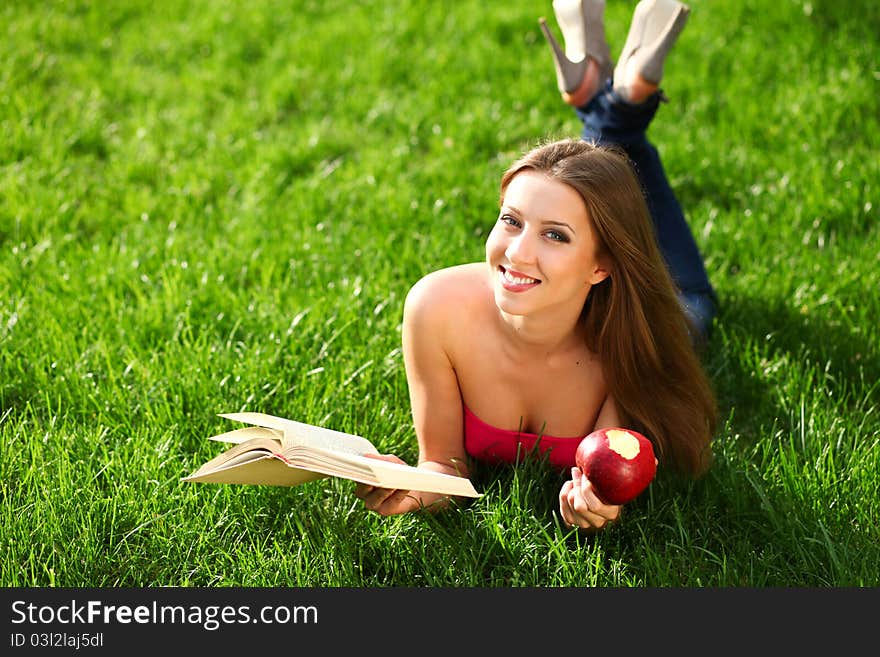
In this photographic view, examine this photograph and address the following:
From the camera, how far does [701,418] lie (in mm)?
2832

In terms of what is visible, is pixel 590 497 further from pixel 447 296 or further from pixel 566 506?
pixel 447 296

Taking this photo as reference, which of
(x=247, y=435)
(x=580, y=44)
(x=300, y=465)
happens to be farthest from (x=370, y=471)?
(x=580, y=44)

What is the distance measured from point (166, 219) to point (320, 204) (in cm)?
61

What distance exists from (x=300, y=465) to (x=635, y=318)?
0.97 m

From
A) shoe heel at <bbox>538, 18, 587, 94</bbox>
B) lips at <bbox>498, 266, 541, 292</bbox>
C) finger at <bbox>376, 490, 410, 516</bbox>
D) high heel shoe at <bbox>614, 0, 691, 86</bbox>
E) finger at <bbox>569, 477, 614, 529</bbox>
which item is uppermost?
high heel shoe at <bbox>614, 0, 691, 86</bbox>

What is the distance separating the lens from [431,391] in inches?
111

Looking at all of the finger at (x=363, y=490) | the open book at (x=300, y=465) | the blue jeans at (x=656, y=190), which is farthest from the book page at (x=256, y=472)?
the blue jeans at (x=656, y=190)

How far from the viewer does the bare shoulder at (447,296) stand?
8.92 ft

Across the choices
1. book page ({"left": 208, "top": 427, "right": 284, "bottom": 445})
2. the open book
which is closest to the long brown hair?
the open book

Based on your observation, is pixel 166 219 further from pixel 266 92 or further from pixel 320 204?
pixel 266 92

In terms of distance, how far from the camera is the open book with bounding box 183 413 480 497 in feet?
7.41

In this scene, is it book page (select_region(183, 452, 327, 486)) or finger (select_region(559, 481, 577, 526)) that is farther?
finger (select_region(559, 481, 577, 526))

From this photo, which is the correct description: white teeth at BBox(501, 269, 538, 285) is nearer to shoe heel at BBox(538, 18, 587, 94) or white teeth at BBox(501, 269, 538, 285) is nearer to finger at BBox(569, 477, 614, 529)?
finger at BBox(569, 477, 614, 529)

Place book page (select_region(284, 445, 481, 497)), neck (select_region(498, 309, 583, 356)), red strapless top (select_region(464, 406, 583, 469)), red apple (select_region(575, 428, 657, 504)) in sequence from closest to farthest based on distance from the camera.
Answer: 1. book page (select_region(284, 445, 481, 497))
2. red apple (select_region(575, 428, 657, 504))
3. neck (select_region(498, 309, 583, 356))
4. red strapless top (select_region(464, 406, 583, 469))
